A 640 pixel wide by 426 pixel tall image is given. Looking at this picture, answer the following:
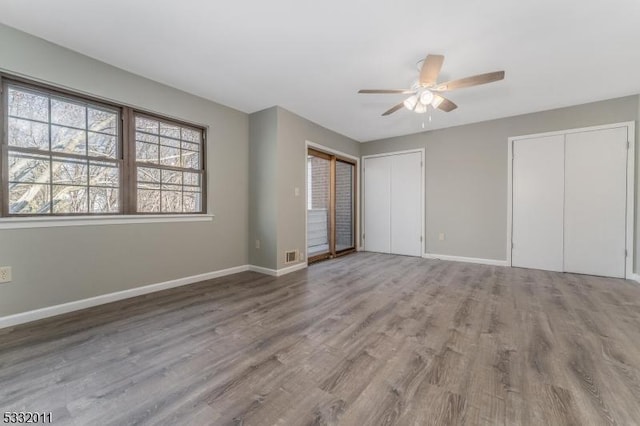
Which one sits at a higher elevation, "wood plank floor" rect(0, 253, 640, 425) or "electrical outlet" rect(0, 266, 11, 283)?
"electrical outlet" rect(0, 266, 11, 283)

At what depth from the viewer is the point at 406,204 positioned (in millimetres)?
5250

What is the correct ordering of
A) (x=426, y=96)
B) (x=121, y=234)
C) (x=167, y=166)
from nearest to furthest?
(x=426, y=96), (x=121, y=234), (x=167, y=166)

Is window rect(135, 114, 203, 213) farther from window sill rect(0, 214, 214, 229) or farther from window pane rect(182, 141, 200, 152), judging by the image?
window sill rect(0, 214, 214, 229)

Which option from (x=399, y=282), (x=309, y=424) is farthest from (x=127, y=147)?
(x=399, y=282)

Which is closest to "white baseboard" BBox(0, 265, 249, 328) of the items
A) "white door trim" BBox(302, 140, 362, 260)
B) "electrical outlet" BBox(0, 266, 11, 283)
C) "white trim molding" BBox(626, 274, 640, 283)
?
"electrical outlet" BBox(0, 266, 11, 283)

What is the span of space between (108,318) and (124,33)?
253 centimetres

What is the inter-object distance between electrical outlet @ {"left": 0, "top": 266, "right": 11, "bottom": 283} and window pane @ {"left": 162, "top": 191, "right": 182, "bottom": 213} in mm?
1354

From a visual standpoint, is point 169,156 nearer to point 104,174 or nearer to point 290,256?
point 104,174

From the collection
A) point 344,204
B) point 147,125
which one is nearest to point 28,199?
point 147,125

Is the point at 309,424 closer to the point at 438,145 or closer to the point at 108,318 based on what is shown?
the point at 108,318

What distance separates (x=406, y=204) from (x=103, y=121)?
4.87m

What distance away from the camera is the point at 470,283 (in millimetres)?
3381

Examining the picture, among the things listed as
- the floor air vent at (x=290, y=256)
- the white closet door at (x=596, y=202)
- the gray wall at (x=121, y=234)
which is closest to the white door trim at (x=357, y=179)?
the floor air vent at (x=290, y=256)

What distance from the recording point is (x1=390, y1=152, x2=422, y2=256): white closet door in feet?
16.8
